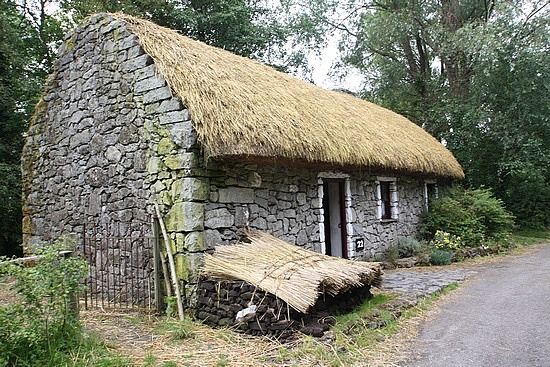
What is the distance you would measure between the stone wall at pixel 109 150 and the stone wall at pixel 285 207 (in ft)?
1.14

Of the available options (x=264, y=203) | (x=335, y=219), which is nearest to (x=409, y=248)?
(x=335, y=219)

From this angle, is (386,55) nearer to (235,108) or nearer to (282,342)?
(235,108)

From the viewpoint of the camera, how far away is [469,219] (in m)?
12.7

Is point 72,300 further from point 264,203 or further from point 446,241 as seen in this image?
point 446,241

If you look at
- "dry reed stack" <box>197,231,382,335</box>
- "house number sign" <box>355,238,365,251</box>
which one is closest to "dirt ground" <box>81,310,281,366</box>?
"dry reed stack" <box>197,231,382,335</box>

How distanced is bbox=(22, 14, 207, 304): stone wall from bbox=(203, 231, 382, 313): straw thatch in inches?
21.1

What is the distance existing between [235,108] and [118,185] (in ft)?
7.29

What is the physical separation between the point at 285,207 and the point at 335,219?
2.61 m

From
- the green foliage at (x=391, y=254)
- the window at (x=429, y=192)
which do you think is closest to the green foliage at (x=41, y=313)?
the green foliage at (x=391, y=254)

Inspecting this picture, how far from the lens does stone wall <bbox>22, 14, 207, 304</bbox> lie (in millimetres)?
6312

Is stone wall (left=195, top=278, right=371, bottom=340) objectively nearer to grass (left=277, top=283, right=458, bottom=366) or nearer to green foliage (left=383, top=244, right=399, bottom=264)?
grass (left=277, top=283, right=458, bottom=366)

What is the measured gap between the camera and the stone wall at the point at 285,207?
6.56 m

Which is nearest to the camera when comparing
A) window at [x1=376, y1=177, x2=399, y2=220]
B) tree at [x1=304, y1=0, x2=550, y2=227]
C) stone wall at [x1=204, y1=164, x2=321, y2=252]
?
stone wall at [x1=204, y1=164, x2=321, y2=252]

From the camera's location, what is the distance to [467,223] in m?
12.6
